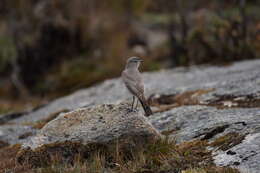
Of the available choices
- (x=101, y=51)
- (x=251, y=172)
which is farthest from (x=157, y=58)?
(x=251, y=172)

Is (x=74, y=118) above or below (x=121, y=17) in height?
below

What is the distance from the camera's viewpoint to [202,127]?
9875mm

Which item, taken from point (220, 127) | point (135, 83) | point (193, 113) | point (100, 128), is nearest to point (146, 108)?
point (135, 83)

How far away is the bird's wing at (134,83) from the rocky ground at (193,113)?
377 mm

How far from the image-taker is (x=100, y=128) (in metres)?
9.05

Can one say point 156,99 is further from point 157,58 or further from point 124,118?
point 157,58

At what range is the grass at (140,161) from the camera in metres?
7.88

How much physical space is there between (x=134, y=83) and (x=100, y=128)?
54.4 inches

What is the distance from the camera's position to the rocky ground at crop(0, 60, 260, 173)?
8375 millimetres

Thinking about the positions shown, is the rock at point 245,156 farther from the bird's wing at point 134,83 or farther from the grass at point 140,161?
the bird's wing at point 134,83

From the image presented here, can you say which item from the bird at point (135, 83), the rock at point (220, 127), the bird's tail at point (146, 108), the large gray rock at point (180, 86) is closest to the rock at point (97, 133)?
the bird's tail at point (146, 108)

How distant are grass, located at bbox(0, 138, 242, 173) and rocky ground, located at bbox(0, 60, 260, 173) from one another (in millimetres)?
263

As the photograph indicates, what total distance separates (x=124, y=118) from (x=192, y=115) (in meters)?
2.39

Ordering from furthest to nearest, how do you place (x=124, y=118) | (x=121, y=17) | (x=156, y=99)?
1. (x=121, y=17)
2. (x=156, y=99)
3. (x=124, y=118)
